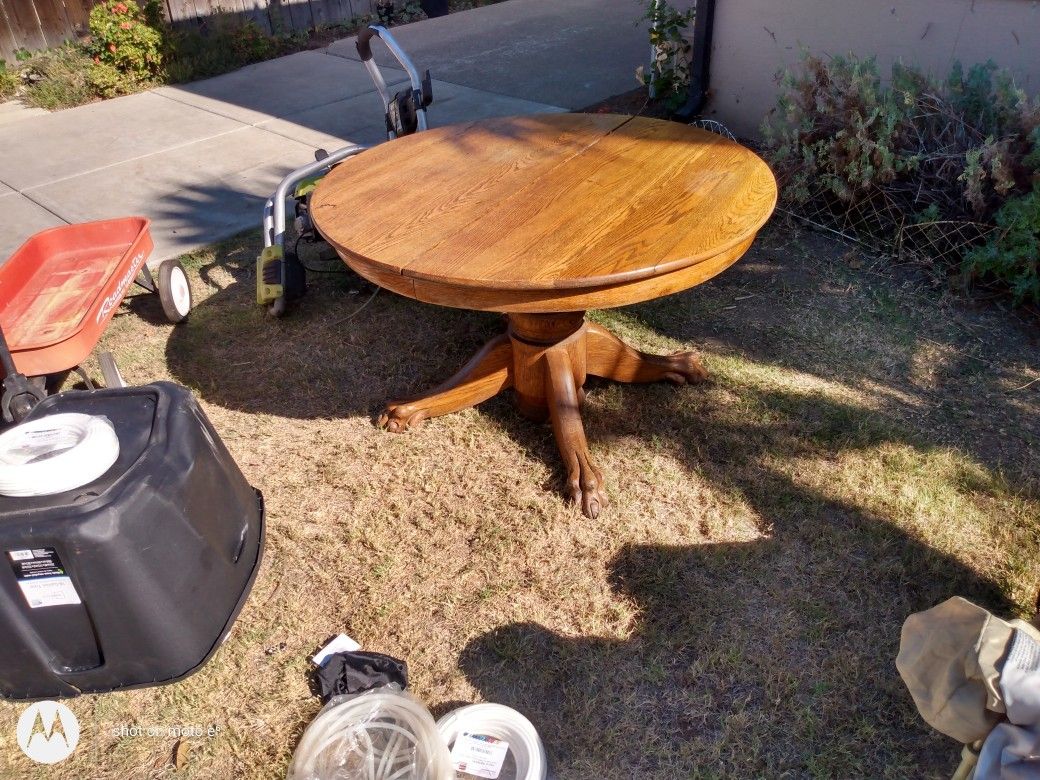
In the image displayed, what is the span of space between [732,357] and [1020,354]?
3.70 feet

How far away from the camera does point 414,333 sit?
343 centimetres

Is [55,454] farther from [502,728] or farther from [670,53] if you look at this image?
[670,53]

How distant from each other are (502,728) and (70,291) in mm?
2545

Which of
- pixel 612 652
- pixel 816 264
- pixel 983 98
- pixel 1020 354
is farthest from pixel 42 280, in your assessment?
pixel 983 98

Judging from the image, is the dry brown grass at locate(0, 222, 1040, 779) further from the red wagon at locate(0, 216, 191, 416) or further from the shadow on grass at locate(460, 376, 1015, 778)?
the red wagon at locate(0, 216, 191, 416)

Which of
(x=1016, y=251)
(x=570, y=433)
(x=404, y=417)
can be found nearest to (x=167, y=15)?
(x=404, y=417)

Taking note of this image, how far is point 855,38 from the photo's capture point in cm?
429

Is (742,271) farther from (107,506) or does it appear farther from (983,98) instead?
(107,506)

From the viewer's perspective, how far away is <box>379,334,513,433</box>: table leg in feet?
9.29

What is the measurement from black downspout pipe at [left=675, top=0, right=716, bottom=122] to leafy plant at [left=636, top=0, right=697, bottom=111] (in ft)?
0.37

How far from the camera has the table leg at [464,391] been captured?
2832 mm

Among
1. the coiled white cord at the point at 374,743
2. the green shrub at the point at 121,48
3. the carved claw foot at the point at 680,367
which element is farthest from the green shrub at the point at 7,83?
the coiled white cord at the point at 374,743

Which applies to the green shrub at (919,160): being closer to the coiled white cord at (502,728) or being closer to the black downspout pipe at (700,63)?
the black downspout pipe at (700,63)

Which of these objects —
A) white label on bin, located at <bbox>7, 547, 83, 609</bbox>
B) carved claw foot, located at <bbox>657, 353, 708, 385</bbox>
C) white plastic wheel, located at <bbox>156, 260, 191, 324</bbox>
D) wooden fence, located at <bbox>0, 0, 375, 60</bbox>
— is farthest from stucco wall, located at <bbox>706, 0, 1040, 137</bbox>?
wooden fence, located at <bbox>0, 0, 375, 60</bbox>
